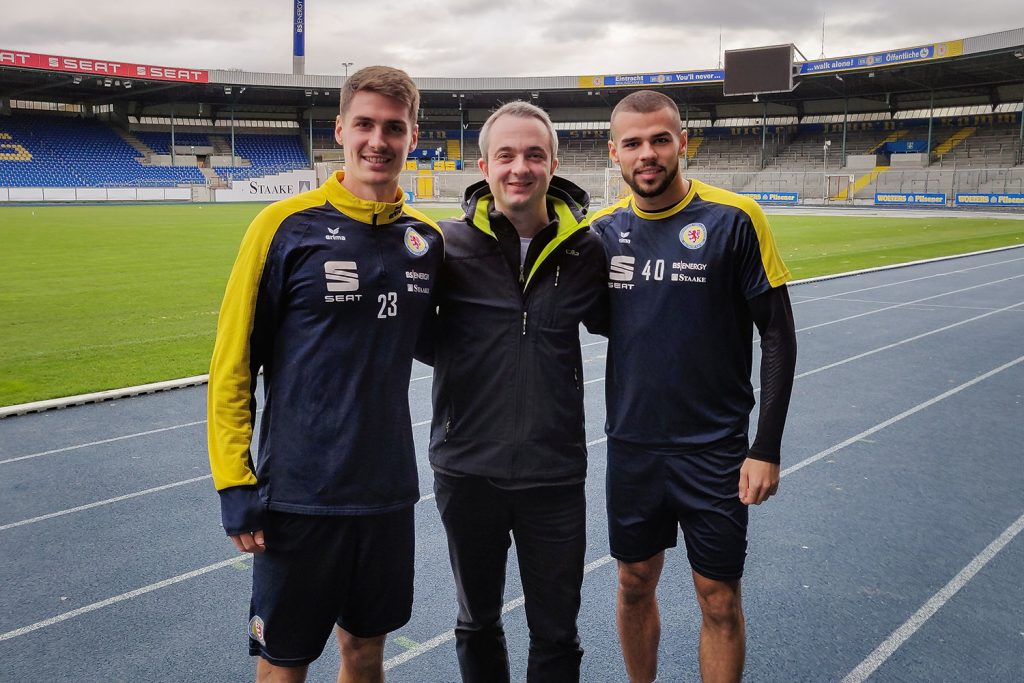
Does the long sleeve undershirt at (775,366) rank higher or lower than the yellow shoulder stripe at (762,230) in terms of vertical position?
lower

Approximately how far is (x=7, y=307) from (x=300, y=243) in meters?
12.2

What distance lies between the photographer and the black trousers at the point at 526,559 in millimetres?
2801

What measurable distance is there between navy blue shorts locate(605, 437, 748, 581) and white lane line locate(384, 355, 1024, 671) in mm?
1034

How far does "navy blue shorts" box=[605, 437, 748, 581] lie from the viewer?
2.92 meters

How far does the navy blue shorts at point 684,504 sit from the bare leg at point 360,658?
0.95 m

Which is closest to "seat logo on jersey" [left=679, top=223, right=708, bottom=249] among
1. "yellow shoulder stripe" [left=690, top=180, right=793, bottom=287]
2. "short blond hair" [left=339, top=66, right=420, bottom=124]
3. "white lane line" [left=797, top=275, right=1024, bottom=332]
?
"yellow shoulder stripe" [left=690, top=180, right=793, bottom=287]

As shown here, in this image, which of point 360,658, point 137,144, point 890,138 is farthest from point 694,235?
point 137,144

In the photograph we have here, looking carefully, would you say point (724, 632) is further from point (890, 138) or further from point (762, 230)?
point (890, 138)

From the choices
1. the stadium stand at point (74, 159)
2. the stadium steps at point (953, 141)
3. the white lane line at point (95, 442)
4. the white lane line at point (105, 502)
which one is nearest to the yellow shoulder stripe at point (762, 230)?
the white lane line at point (105, 502)

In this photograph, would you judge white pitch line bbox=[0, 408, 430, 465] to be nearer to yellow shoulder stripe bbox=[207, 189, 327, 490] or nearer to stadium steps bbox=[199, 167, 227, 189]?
yellow shoulder stripe bbox=[207, 189, 327, 490]

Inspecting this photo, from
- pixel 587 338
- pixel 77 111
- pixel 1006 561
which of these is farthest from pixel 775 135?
pixel 1006 561

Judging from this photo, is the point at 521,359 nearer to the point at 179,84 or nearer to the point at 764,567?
the point at 764,567

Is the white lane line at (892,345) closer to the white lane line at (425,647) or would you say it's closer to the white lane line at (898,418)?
the white lane line at (898,418)

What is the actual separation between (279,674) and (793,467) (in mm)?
4364
